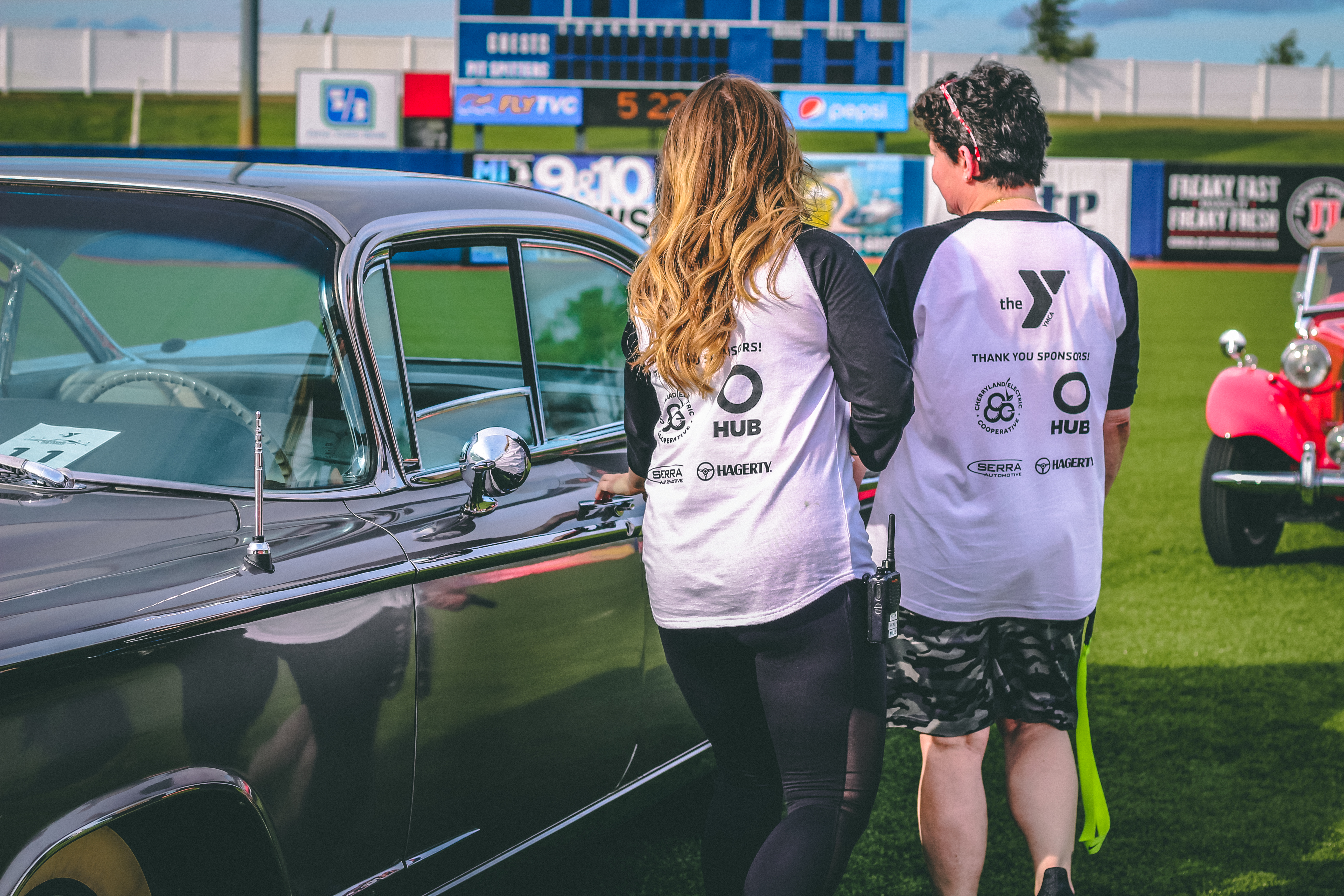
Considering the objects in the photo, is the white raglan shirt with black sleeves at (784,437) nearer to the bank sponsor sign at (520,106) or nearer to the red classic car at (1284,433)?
the red classic car at (1284,433)

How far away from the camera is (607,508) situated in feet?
8.63

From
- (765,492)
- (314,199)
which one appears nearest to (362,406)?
(314,199)

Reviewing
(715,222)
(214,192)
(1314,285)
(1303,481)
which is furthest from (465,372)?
(1314,285)

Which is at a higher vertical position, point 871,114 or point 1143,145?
point 1143,145

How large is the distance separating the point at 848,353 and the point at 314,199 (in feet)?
3.47

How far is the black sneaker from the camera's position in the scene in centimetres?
243

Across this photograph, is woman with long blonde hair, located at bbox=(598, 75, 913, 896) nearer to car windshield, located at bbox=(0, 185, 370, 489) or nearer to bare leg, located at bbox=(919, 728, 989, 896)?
bare leg, located at bbox=(919, 728, 989, 896)

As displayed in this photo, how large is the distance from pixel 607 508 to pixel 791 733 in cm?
78

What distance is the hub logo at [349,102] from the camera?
2750cm

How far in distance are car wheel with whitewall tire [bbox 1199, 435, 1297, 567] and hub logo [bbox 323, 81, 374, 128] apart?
967 inches

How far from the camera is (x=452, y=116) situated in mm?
22656

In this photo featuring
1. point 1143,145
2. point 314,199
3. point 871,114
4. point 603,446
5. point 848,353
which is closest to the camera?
point 848,353

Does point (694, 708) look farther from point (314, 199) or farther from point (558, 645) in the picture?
point (314, 199)

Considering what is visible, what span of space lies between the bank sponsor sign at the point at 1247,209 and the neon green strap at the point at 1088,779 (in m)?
23.8
